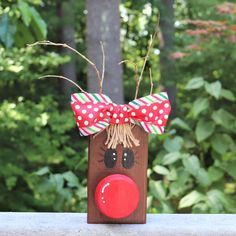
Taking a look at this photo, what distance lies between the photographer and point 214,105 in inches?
124

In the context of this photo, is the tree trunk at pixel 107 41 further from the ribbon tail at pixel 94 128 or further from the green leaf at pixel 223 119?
the ribbon tail at pixel 94 128

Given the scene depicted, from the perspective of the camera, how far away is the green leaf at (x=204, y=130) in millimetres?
2896

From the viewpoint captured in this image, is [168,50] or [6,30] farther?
[168,50]

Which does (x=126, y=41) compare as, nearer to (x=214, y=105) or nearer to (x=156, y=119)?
(x=214, y=105)

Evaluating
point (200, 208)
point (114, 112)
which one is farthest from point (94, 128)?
point (200, 208)

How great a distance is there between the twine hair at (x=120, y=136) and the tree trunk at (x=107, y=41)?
1730 millimetres

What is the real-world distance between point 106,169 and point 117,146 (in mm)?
70

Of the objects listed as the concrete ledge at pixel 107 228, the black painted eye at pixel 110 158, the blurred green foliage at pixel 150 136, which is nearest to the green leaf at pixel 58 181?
the blurred green foliage at pixel 150 136

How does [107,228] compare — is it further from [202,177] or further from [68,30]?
[68,30]

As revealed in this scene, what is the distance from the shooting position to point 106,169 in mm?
1644

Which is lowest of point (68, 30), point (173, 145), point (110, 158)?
point (173, 145)

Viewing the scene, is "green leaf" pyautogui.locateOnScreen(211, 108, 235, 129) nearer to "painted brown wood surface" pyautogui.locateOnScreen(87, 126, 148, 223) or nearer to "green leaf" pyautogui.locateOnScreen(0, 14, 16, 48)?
"green leaf" pyautogui.locateOnScreen(0, 14, 16, 48)

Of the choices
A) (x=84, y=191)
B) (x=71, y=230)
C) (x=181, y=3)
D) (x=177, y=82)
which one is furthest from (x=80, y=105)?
(x=181, y=3)

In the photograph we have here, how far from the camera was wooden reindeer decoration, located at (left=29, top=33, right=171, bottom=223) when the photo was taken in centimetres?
161
